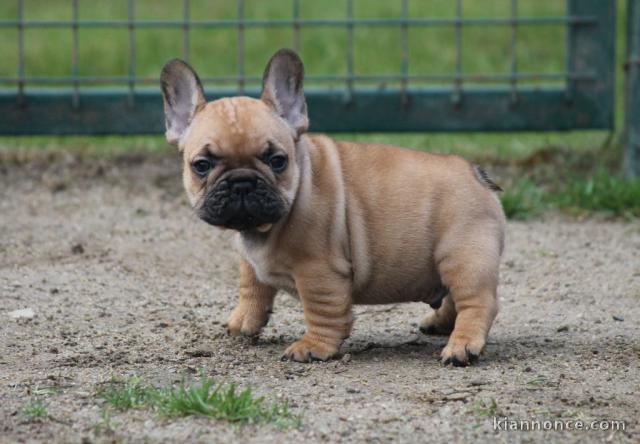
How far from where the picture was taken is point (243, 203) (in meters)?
4.39

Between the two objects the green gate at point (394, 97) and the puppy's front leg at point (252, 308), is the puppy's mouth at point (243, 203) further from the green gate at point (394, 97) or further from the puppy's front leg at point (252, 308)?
the green gate at point (394, 97)

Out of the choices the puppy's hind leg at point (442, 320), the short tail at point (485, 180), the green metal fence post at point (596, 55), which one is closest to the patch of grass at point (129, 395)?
the puppy's hind leg at point (442, 320)

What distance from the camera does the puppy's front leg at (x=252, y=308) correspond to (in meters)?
5.07

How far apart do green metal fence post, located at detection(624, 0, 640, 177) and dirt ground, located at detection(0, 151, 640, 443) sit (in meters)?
0.95

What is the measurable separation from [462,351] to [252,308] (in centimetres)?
98

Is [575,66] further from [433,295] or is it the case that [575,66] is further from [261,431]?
[261,431]

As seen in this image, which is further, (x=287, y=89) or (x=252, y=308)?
(x=252, y=308)

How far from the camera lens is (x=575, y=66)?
8.67 m

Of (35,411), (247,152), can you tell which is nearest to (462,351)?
(247,152)

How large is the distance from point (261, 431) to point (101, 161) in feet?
17.6

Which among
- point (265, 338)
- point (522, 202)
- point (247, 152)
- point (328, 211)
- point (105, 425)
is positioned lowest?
point (265, 338)

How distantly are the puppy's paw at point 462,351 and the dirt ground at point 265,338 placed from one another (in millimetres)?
59

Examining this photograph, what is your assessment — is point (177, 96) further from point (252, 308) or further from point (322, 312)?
point (322, 312)

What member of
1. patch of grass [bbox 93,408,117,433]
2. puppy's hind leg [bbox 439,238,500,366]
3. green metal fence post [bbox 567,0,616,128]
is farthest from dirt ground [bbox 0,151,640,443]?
green metal fence post [bbox 567,0,616,128]
